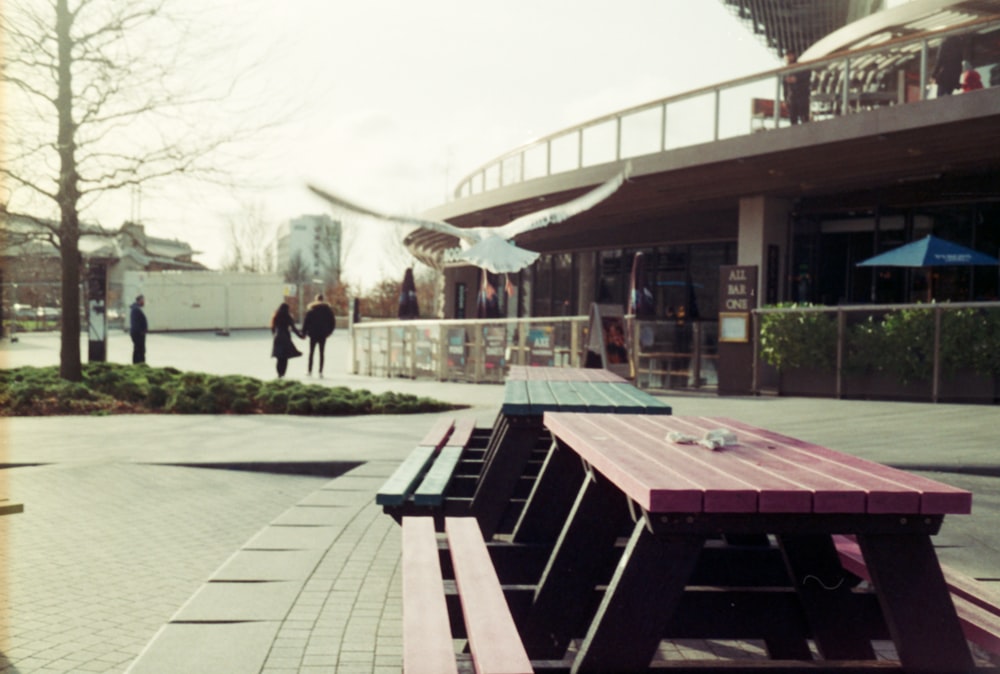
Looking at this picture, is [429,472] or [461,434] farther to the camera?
[461,434]

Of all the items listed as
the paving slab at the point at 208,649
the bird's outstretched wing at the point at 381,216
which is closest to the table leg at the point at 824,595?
the paving slab at the point at 208,649

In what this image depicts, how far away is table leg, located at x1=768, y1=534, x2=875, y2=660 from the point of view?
8.82 ft

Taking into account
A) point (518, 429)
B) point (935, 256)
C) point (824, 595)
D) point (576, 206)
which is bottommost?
point (824, 595)

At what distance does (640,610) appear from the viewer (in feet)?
6.97

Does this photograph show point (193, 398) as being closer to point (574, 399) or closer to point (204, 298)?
point (574, 399)

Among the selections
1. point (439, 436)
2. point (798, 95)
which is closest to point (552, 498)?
point (439, 436)

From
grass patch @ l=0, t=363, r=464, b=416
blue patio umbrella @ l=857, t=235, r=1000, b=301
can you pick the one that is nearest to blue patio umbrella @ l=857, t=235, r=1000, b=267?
blue patio umbrella @ l=857, t=235, r=1000, b=301

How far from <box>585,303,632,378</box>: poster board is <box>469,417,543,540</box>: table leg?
9.03 meters

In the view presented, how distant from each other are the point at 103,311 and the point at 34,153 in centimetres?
429

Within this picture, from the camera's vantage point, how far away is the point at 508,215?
26.3 metres

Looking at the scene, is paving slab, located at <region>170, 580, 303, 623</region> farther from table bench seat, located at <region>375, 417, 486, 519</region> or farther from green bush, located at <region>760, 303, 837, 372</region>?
green bush, located at <region>760, 303, 837, 372</region>

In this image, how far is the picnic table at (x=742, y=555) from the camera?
207 centimetres

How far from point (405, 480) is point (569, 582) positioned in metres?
1.28

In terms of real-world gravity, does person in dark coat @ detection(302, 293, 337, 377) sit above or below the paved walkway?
above
